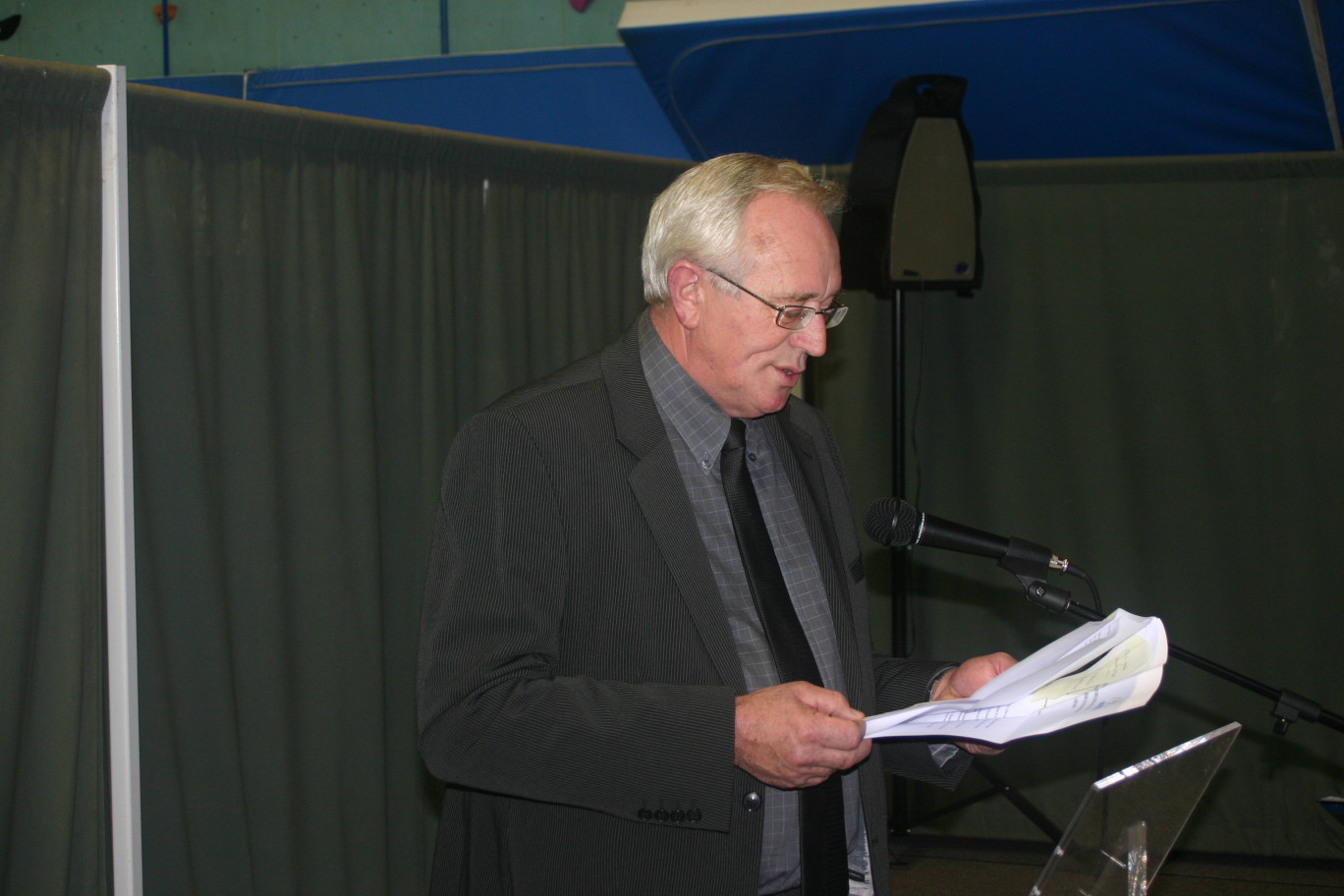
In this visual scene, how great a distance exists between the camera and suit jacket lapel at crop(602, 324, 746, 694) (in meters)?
1.35

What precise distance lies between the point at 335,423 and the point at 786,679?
1.49 m

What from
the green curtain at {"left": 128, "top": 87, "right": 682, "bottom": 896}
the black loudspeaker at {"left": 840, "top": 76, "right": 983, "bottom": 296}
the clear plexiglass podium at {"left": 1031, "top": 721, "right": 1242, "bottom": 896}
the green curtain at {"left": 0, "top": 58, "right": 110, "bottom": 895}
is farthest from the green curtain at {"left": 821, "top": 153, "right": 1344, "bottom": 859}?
the clear plexiglass podium at {"left": 1031, "top": 721, "right": 1242, "bottom": 896}

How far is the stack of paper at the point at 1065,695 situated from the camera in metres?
1.09

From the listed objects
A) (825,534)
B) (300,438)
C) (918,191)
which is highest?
(918,191)

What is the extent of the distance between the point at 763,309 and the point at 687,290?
11 cm

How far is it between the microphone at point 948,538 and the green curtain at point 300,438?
55.5 inches

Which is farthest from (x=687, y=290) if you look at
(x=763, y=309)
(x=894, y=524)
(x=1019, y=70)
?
(x=1019, y=70)

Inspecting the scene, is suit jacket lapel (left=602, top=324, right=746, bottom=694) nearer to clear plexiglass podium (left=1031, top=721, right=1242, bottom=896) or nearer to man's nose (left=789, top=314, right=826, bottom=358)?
man's nose (left=789, top=314, right=826, bottom=358)

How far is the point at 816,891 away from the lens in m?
1.36

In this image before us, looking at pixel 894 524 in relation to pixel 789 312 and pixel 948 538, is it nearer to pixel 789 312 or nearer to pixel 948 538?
pixel 948 538

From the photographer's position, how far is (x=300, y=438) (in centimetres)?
243

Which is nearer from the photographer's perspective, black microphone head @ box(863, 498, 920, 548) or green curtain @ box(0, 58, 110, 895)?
black microphone head @ box(863, 498, 920, 548)

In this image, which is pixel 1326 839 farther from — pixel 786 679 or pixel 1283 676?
pixel 786 679

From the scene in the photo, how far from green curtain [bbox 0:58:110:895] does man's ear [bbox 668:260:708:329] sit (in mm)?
1224
